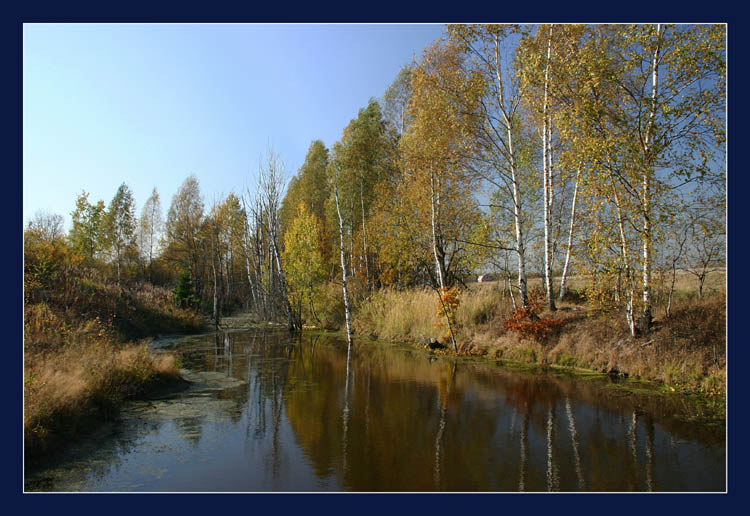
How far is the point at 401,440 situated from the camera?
6410 mm

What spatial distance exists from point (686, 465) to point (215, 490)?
548 cm

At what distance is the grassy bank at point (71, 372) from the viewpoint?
5.94 meters

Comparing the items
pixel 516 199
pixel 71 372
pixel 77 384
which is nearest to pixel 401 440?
pixel 77 384

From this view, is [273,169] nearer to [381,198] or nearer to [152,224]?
[381,198]

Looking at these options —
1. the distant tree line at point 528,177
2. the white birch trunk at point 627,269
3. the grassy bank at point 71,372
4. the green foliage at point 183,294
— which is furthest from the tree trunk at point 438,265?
the green foliage at point 183,294

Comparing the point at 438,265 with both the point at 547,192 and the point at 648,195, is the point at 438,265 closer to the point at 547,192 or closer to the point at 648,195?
the point at 547,192

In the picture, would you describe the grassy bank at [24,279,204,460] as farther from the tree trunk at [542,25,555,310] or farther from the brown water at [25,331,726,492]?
the tree trunk at [542,25,555,310]

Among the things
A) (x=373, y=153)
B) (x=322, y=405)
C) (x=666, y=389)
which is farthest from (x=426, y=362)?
(x=373, y=153)

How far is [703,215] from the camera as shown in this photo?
9.27 metres

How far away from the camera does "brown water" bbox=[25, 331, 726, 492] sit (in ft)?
16.6

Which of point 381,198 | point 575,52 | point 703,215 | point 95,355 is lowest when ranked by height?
point 95,355

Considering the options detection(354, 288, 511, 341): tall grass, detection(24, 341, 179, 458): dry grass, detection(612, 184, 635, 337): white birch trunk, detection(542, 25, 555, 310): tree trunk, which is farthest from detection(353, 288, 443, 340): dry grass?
detection(24, 341, 179, 458): dry grass

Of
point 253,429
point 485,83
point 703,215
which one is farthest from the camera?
point 485,83

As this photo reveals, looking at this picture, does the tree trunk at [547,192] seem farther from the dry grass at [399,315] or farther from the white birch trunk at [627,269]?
the dry grass at [399,315]
